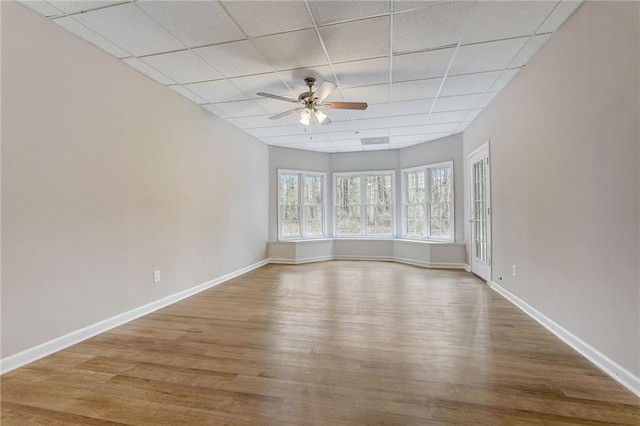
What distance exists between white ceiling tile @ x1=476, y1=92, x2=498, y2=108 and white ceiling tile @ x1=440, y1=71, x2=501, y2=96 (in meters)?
0.19

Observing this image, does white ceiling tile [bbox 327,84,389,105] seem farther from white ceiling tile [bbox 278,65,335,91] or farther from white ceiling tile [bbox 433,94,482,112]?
white ceiling tile [bbox 433,94,482,112]

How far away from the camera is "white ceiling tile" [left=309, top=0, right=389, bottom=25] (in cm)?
215

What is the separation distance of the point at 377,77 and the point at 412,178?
377 centimetres

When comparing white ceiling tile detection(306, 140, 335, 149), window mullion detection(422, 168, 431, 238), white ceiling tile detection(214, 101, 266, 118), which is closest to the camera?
white ceiling tile detection(214, 101, 266, 118)

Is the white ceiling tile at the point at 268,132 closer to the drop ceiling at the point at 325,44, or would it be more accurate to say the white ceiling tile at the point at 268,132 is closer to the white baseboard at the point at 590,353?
the drop ceiling at the point at 325,44

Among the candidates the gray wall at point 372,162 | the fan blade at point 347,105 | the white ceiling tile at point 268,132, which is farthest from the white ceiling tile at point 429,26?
the gray wall at point 372,162

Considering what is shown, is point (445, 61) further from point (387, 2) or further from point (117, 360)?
point (117, 360)

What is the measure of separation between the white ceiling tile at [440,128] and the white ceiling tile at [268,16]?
350 cm

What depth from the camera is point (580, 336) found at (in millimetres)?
2279

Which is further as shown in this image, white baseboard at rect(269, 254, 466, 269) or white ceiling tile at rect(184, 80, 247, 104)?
white baseboard at rect(269, 254, 466, 269)

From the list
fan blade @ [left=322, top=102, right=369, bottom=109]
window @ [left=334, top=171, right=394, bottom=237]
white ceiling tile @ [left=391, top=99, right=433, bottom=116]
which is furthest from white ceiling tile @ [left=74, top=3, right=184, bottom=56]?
window @ [left=334, top=171, right=394, bottom=237]

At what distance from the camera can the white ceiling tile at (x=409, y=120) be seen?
461cm

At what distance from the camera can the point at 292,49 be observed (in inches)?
108

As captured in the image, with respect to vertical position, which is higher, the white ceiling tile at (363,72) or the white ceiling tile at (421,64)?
the white ceiling tile at (363,72)
